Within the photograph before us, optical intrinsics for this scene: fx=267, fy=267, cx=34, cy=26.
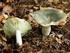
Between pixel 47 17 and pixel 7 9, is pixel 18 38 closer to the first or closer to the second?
pixel 47 17

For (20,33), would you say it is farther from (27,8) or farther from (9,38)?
(27,8)

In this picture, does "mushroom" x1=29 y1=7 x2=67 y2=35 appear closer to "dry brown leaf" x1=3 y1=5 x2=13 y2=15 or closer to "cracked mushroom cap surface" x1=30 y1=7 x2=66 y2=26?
"cracked mushroom cap surface" x1=30 y1=7 x2=66 y2=26

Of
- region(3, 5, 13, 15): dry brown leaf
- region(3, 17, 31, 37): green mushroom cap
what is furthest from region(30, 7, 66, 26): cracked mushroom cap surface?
region(3, 5, 13, 15): dry brown leaf

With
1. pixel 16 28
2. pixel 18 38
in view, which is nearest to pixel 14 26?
pixel 16 28

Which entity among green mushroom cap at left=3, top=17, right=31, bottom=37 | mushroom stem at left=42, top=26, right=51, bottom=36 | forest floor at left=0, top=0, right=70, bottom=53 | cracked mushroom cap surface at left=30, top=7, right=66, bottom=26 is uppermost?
cracked mushroom cap surface at left=30, top=7, right=66, bottom=26

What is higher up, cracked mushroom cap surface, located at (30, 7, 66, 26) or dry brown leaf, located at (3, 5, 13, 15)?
cracked mushroom cap surface, located at (30, 7, 66, 26)

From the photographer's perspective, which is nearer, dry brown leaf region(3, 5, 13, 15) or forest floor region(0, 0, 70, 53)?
forest floor region(0, 0, 70, 53)

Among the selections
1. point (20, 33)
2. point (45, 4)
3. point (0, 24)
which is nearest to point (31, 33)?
point (20, 33)

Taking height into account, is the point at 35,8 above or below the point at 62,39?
above
